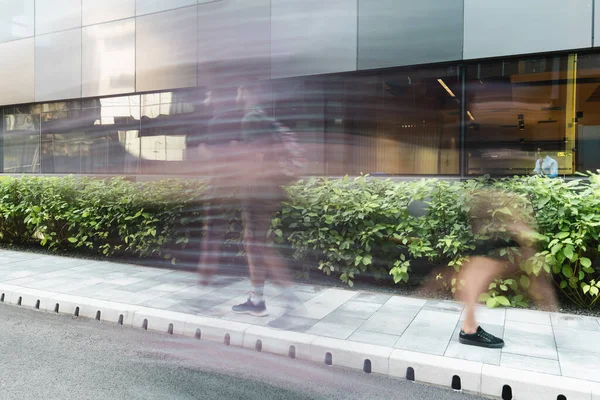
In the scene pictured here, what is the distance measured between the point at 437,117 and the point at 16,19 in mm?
11378

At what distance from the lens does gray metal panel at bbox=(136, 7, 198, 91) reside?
31.5ft

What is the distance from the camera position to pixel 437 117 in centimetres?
745

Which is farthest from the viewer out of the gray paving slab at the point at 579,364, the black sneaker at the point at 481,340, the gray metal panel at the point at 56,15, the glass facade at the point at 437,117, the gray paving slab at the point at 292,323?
the gray metal panel at the point at 56,15

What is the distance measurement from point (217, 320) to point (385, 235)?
2.42 m

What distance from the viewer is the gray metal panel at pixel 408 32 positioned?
23.6 feet

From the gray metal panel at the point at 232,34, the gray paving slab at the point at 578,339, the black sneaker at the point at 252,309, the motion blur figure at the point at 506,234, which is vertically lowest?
the gray paving slab at the point at 578,339

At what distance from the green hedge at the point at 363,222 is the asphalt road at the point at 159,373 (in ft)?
7.25

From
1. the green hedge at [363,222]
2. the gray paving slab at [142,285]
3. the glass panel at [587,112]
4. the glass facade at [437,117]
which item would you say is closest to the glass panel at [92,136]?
the glass facade at [437,117]

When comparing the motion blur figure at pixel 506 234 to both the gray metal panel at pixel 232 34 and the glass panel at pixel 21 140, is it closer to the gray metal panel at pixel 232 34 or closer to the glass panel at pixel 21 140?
the gray metal panel at pixel 232 34

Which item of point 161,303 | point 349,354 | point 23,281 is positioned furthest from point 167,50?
point 349,354

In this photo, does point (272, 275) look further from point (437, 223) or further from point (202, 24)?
point (202, 24)

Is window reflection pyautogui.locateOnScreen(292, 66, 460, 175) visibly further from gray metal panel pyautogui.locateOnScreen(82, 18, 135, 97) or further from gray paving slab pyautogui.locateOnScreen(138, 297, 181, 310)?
gray metal panel pyautogui.locateOnScreen(82, 18, 135, 97)

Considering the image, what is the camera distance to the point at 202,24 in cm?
943

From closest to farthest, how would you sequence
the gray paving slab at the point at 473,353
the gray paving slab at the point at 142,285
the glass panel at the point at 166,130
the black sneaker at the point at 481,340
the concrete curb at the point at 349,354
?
the concrete curb at the point at 349,354
the gray paving slab at the point at 473,353
the black sneaker at the point at 481,340
the gray paving slab at the point at 142,285
the glass panel at the point at 166,130
